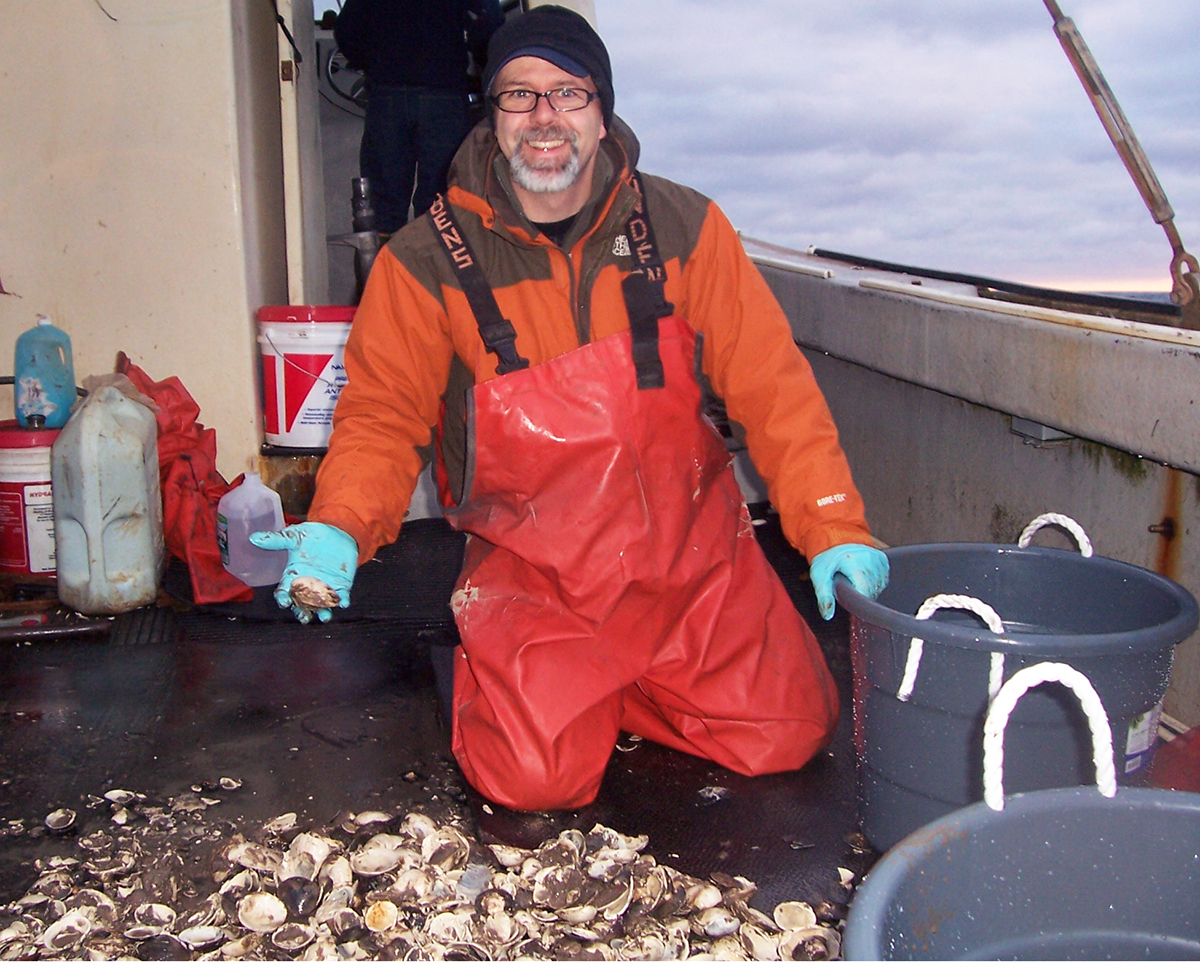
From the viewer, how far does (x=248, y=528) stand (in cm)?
→ 326

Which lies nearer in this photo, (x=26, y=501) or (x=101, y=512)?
(x=101, y=512)

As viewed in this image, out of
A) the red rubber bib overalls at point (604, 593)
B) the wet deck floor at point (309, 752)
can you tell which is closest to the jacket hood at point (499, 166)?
the red rubber bib overalls at point (604, 593)

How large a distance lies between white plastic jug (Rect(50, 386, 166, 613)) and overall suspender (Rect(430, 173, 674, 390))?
58.7 inches

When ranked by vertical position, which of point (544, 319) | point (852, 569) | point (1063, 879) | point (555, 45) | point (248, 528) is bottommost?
point (248, 528)

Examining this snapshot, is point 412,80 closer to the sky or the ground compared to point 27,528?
closer to the sky

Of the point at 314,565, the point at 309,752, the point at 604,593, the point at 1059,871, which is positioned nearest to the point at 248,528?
the point at 309,752

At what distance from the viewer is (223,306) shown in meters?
3.71

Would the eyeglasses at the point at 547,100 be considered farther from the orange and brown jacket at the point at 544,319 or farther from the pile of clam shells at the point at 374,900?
the pile of clam shells at the point at 374,900

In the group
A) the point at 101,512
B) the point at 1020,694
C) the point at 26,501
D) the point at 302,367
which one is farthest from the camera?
the point at 302,367

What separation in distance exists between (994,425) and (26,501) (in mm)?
2782

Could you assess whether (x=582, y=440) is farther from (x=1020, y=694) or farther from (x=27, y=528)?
(x=27, y=528)

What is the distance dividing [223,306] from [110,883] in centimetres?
239

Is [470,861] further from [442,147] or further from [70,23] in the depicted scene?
[442,147]

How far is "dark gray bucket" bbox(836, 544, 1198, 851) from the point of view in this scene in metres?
1.50
